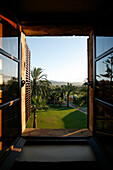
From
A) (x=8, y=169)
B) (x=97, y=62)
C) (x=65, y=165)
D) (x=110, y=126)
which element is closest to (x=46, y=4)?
(x=97, y=62)

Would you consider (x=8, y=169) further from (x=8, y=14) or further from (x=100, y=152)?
(x=8, y=14)

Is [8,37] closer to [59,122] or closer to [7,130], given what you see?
[7,130]

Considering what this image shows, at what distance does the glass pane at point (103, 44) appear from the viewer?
1.68 meters

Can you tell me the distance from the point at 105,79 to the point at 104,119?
2.54ft

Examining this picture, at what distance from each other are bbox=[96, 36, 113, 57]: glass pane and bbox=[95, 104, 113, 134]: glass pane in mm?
1075

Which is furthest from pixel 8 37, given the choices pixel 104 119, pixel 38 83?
pixel 38 83

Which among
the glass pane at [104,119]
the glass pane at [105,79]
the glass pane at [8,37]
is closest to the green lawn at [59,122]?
the glass pane at [104,119]

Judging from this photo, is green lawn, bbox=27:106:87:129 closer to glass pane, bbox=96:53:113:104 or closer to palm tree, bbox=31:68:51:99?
palm tree, bbox=31:68:51:99

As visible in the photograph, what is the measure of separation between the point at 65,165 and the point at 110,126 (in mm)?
1094

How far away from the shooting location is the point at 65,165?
1808mm

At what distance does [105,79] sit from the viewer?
184cm

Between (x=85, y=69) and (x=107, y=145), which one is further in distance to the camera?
(x=85, y=69)

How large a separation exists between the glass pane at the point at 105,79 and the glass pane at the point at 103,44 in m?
0.18

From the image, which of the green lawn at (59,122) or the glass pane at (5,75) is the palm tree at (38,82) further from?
the glass pane at (5,75)
